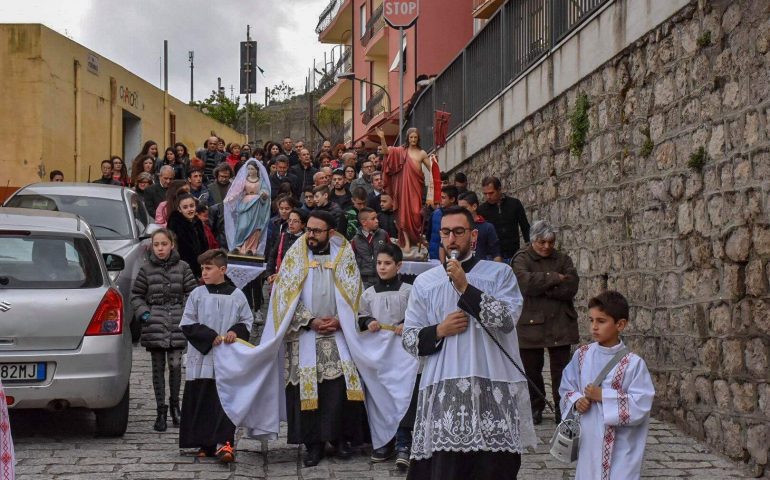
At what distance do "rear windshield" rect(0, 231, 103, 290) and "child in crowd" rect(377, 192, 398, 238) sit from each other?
25.7 feet

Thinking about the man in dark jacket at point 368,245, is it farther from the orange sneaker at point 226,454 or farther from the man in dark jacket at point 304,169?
the man in dark jacket at point 304,169

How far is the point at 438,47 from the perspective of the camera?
123ft

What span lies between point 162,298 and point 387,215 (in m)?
7.76

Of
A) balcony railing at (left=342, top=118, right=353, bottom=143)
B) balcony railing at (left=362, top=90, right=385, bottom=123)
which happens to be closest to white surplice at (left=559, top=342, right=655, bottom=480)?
balcony railing at (left=362, top=90, right=385, bottom=123)

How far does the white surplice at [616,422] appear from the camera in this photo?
701 cm

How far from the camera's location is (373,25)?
45.1 m

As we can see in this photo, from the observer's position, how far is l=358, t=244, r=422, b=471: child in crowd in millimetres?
9883

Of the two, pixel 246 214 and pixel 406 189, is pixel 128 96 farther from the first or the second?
pixel 246 214

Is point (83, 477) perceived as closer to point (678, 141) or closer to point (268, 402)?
point (268, 402)

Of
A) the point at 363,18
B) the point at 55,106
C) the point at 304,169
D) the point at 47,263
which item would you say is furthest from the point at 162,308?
the point at 363,18

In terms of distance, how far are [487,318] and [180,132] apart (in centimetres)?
3310

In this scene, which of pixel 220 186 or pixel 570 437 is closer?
pixel 570 437

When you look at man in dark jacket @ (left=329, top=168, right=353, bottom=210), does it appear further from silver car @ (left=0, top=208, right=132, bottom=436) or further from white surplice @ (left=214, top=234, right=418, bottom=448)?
white surplice @ (left=214, top=234, right=418, bottom=448)

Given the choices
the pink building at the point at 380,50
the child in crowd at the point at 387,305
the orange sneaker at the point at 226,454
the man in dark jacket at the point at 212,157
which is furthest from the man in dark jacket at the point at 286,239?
the pink building at the point at 380,50
